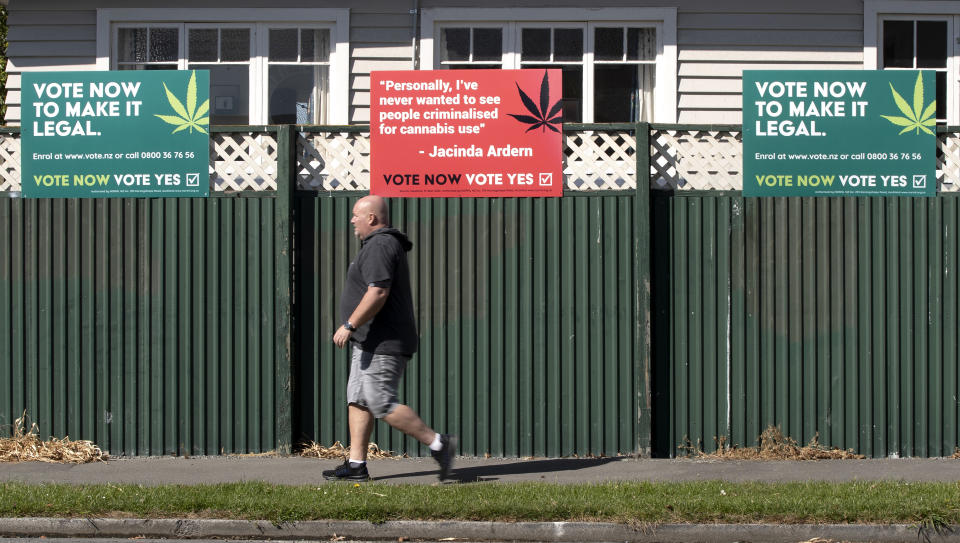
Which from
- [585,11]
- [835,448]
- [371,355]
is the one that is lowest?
[835,448]

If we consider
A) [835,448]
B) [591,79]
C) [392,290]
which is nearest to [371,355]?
[392,290]

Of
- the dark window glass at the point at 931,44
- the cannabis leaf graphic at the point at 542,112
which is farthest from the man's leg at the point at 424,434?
the dark window glass at the point at 931,44

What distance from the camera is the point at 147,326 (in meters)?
8.35

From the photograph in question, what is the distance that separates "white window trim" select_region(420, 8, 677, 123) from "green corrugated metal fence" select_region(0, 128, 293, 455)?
3.30 metres

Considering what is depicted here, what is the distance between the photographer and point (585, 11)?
35.4ft

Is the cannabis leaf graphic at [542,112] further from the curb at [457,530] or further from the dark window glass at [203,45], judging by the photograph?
the dark window glass at [203,45]

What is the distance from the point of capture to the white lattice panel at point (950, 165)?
8.34m

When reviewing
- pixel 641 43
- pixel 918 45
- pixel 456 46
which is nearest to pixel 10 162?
pixel 456 46

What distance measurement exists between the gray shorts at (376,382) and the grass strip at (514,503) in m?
0.54

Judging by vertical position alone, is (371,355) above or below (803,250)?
below

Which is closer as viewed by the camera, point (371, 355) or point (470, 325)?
point (371, 355)

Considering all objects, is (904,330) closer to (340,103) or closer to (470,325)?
(470,325)

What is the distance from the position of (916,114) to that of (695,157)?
1774 millimetres

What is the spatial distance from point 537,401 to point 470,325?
0.81 metres
